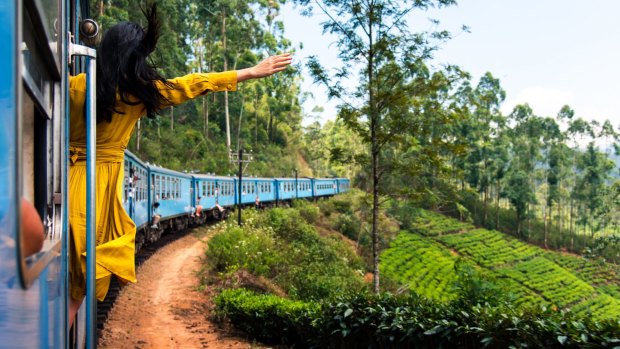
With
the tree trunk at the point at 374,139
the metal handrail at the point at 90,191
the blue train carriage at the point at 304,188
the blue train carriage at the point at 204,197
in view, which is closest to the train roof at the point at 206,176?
the blue train carriage at the point at 204,197

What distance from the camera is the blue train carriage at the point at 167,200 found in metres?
13.2

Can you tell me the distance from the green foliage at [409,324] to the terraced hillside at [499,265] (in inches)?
709

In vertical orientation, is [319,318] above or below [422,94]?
below

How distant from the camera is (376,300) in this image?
6297 mm

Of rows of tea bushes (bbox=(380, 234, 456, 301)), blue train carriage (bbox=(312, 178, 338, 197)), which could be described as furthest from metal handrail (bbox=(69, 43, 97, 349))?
blue train carriage (bbox=(312, 178, 338, 197))

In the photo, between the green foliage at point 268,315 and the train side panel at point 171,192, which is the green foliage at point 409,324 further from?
the train side panel at point 171,192

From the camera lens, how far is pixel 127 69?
1.78 m

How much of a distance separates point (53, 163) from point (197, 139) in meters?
33.3

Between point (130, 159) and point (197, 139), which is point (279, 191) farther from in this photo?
point (130, 159)

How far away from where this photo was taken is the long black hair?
5.76ft

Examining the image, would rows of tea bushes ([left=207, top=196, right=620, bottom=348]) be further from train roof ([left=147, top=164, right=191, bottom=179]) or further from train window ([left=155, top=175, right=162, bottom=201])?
train roof ([left=147, top=164, right=191, bottom=179])

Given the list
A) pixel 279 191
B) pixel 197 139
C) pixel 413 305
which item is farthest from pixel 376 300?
pixel 197 139

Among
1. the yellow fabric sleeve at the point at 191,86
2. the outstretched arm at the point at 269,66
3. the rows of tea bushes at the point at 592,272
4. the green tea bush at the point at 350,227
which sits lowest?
the rows of tea bushes at the point at 592,272

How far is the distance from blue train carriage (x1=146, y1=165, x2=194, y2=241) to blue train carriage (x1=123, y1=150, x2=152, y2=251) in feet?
1.18
